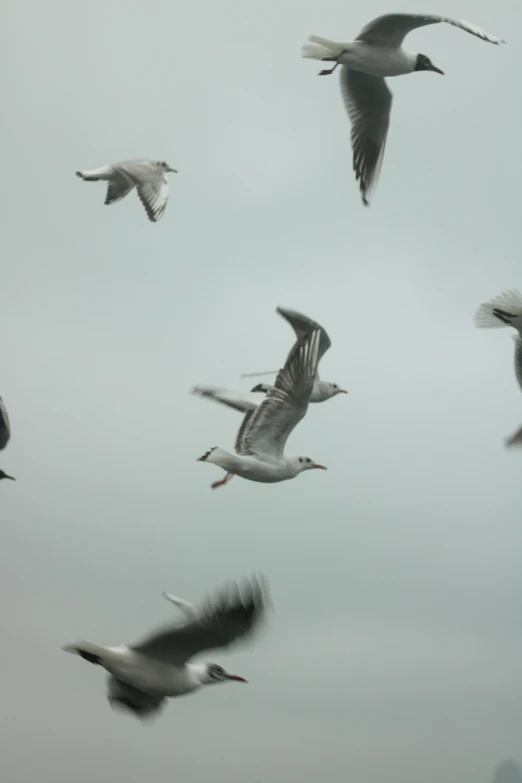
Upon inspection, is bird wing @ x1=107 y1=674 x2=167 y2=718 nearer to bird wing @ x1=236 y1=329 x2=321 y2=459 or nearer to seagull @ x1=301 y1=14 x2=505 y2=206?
bird wing @ x1=236 y1=329 x2=321 y2=459

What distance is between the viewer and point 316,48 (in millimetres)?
9492

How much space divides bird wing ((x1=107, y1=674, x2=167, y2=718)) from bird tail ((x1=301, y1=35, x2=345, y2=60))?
5.00 metres

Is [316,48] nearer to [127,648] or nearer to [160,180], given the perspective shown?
[160,180]

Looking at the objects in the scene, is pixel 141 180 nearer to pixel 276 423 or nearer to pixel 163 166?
pixel 163 166

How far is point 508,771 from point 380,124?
457 ft

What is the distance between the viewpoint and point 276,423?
9.45m

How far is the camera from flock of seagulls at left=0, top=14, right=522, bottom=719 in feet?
20.5

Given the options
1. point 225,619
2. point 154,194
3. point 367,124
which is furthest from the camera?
point 154,194

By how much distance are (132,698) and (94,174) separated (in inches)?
208

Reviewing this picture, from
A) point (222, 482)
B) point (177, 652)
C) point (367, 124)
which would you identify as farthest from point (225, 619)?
point (367, 124)

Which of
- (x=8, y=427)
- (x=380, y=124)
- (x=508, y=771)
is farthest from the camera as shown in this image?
(x=508, y=771)

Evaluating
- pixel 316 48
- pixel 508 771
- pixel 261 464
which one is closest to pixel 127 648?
pixel 261 464

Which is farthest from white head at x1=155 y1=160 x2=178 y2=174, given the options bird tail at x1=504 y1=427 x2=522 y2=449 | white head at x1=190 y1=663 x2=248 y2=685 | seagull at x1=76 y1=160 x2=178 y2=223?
white head at x1=190 y1=663 x2=248 y2=685

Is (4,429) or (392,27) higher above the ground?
(392,27)
